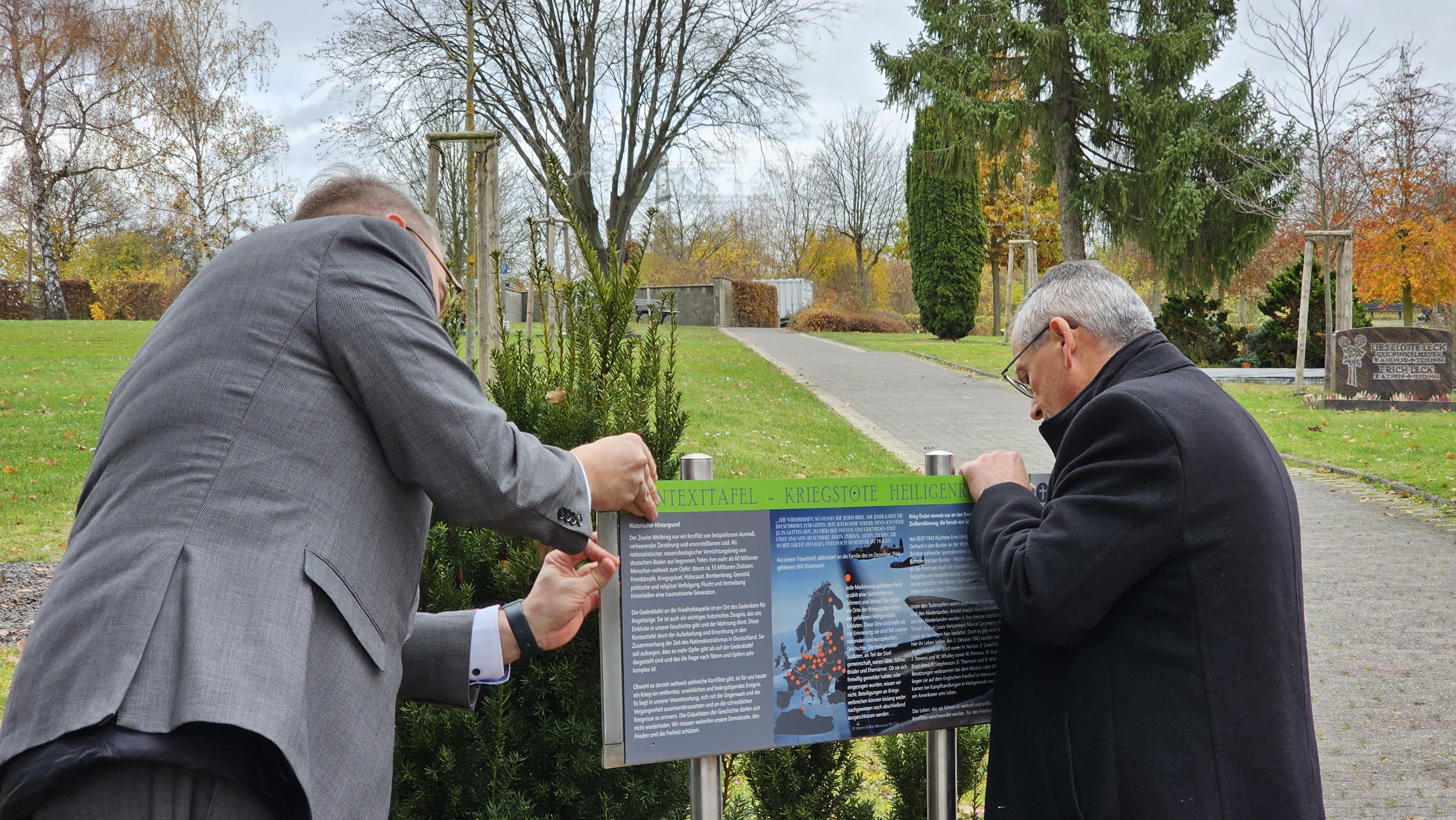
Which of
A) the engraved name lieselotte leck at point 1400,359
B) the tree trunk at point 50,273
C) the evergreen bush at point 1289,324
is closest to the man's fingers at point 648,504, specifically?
the engraved name lieselotte leck at point 1400,359

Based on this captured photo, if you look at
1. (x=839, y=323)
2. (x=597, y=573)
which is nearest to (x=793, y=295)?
(x=839, y=323)

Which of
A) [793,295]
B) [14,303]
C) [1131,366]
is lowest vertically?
[1131,366]

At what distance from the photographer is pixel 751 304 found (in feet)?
144

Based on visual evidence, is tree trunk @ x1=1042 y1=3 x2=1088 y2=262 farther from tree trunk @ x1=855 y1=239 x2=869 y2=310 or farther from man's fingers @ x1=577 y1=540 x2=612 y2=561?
tree trunk @ x1=855 y1=239 x2=869 y2=310

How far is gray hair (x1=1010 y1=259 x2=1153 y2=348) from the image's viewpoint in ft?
A: 6.94

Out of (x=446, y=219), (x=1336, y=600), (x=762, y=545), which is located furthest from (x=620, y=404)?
(x=446, y=219)

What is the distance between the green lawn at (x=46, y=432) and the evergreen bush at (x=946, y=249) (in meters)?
23.4

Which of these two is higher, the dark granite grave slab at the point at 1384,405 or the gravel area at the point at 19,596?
the dark granite grave slab at the point at 1384,405

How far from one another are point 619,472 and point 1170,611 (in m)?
1.09

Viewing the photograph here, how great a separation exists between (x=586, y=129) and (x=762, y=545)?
69.2ft

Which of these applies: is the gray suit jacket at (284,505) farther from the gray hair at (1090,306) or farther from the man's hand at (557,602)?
the gray hair at (1090,306)

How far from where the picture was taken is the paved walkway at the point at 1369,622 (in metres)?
4.23

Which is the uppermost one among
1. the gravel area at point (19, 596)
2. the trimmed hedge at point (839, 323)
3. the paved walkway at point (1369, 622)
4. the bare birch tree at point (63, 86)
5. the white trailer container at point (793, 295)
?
the bare birch tree at point (63, 86)

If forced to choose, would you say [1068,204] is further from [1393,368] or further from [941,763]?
[941,763]
